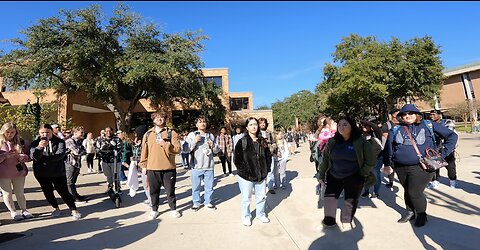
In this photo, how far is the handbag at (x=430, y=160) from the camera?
13.0 ft

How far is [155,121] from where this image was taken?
5.17 m

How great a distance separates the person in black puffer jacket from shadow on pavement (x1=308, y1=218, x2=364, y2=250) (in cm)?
96

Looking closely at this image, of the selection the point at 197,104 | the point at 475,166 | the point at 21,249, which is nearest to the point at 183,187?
the point at 21,249

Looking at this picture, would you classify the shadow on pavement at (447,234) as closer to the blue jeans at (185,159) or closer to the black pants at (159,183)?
the black pants at (159,183)

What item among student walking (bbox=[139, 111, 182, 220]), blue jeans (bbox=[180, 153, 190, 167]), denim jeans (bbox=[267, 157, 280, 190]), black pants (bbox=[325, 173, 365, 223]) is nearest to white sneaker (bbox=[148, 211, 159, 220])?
student walking (bbox=[139, 111, 182, 220])

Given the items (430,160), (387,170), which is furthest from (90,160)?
(430,160)

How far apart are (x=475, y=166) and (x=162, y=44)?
61.8ft

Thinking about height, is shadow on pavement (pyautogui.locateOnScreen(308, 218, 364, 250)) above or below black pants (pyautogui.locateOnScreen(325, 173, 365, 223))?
below

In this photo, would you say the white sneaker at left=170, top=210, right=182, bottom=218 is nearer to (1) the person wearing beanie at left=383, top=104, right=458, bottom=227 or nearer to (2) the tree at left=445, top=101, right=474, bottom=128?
(1) the person wearing beanie at left=383, top=104, right=458, bottom=227

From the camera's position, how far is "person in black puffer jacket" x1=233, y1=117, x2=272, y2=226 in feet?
14.9

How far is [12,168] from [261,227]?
14.1ft

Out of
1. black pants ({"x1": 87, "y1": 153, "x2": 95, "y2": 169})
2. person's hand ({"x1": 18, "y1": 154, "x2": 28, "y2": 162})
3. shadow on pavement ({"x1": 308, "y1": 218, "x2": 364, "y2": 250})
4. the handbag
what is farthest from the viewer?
black pants ({"x1": 87, "y1": 153, "x2": 95, "y2": 169})

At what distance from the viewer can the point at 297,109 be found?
55.6 metres

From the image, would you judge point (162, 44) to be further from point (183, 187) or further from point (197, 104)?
point (183, 187)
